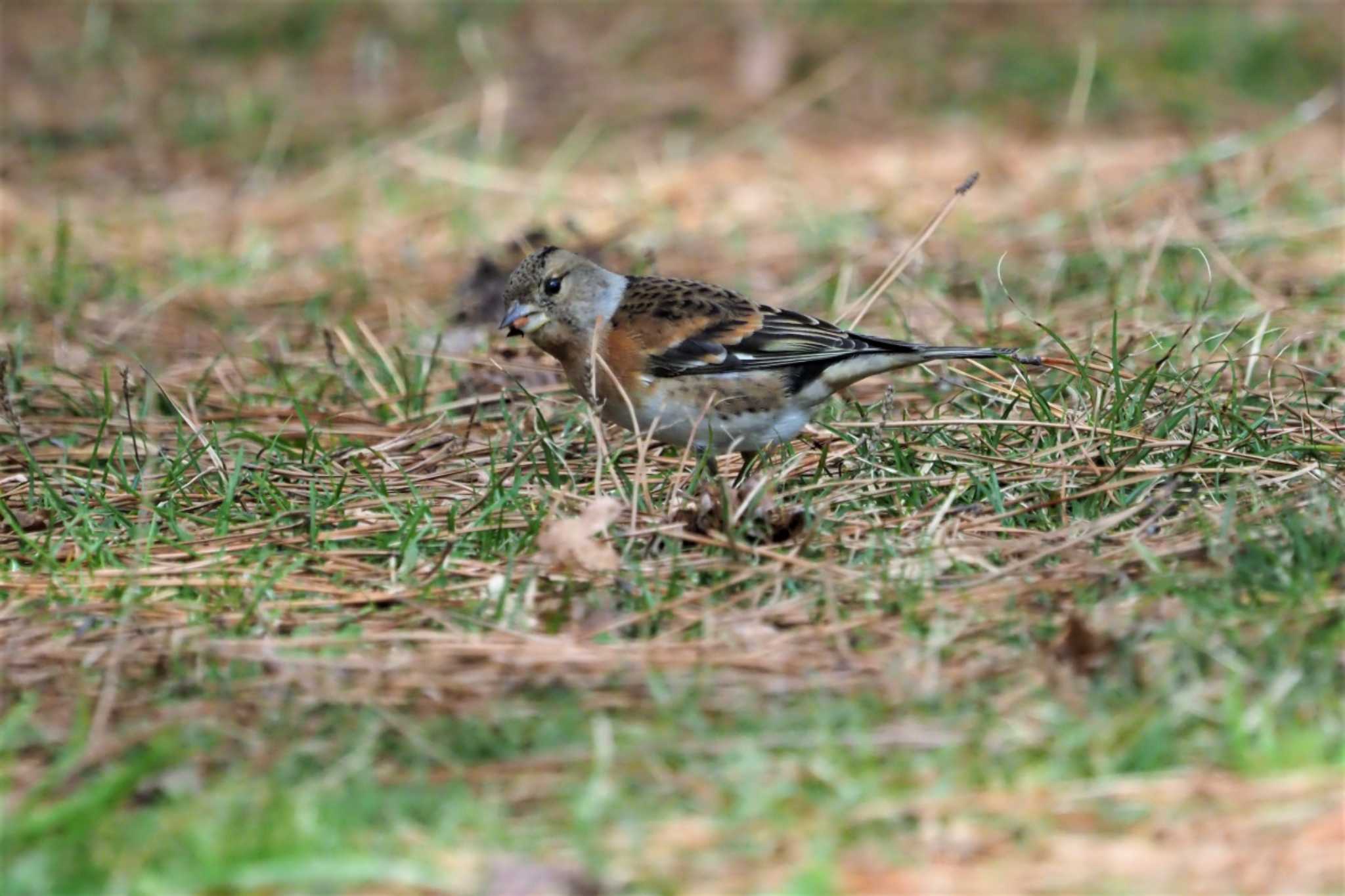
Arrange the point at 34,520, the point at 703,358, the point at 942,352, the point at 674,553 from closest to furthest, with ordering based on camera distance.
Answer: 1. the point at 674,553
2. the point at 34,520
3. the point at 942,352
4. the point at 703,358

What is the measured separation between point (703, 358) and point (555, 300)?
1.67 ft

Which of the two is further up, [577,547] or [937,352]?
[937,352]

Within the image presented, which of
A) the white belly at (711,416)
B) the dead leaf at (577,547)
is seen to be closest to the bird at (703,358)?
the white belly at (711,416)

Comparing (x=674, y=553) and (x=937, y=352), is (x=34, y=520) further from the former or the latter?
(x=937, y=352)

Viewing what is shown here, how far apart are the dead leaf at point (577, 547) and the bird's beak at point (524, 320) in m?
1.17

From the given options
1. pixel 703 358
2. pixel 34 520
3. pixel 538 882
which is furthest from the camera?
pixel 703 358

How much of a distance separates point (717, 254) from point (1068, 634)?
15.6 feet

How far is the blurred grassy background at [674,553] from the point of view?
271cm

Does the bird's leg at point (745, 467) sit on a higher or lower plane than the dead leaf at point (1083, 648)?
higher

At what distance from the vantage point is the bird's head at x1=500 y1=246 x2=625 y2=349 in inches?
195

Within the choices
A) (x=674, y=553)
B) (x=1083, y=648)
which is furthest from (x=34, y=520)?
(x=1083, y=648)

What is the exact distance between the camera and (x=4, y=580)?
4.00 m

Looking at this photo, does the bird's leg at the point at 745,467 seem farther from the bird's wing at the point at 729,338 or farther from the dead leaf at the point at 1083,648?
the dead leaf at the point at 1083,648

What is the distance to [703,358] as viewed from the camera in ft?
15.8
